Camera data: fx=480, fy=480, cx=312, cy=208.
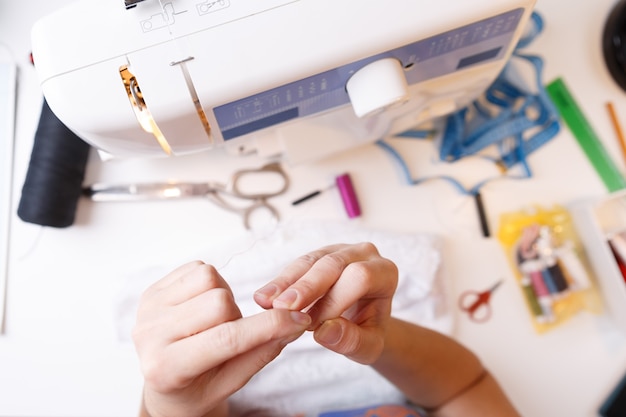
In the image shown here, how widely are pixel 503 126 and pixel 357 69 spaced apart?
0.38m

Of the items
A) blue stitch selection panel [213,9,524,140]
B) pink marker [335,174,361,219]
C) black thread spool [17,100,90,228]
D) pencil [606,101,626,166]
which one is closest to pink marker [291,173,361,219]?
pink marker [335,174,361,219]

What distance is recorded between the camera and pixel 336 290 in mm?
423

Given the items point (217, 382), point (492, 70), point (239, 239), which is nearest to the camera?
point (217, 382)


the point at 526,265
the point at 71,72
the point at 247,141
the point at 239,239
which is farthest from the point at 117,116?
the point at 526,265

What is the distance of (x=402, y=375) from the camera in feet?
2.03

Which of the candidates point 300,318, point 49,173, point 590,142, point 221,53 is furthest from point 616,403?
point 49,173

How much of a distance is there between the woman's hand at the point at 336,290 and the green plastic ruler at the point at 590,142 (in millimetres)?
519

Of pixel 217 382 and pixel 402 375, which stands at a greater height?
pixel 217 382

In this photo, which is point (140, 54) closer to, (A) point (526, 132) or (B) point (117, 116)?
(B) point (117, 116)

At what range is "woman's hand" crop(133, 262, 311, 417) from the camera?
0.37 meters

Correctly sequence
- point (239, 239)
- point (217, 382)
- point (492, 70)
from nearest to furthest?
point (217, 382)
point (492, 70)
point (239, 239)

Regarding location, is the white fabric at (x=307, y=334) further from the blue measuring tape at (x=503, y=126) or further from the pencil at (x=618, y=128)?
the pencil at (x=618, y=128)

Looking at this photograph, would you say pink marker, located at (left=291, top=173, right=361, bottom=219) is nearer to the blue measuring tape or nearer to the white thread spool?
the blue measuring tape

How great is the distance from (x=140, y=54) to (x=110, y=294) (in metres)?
0.39
